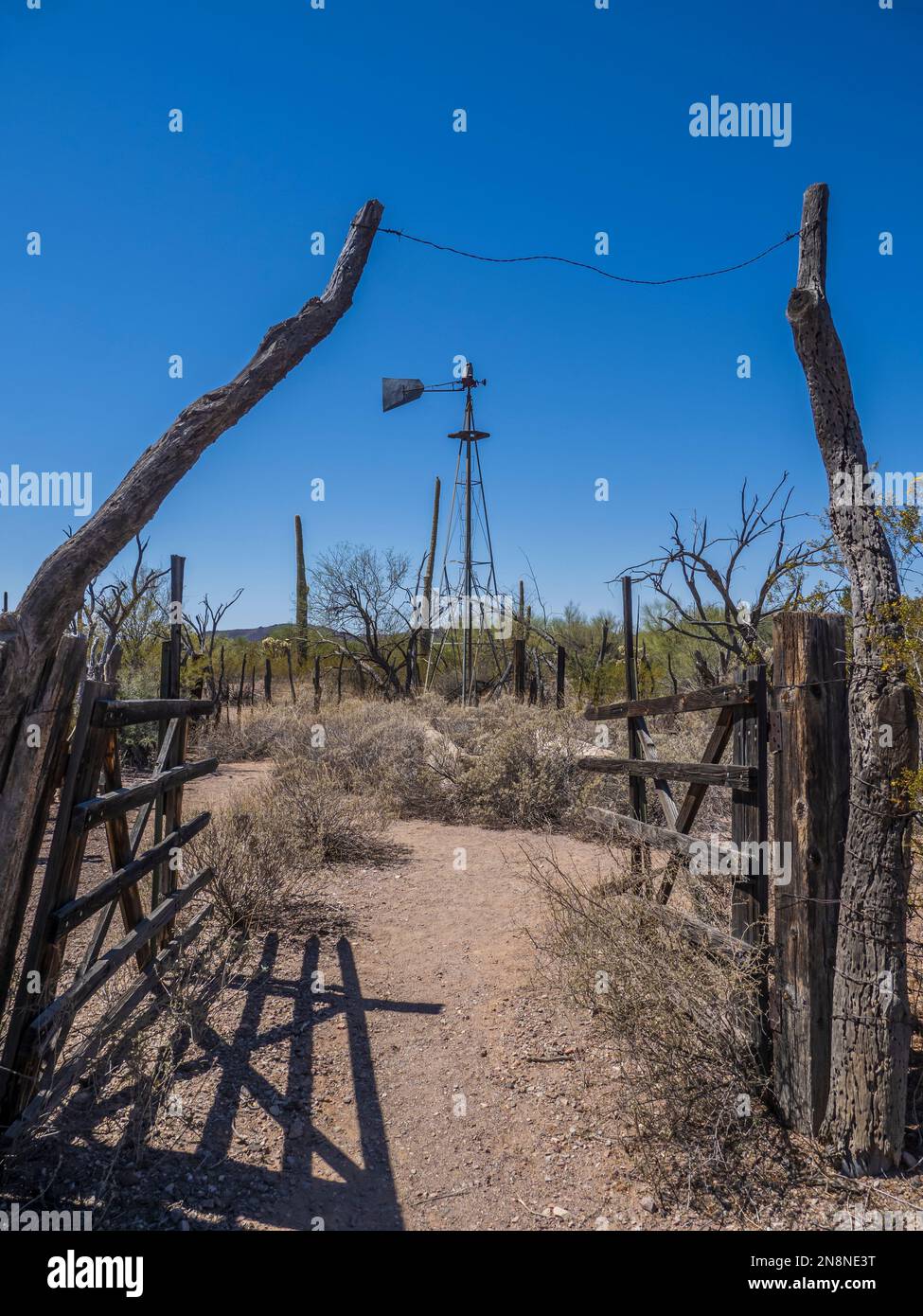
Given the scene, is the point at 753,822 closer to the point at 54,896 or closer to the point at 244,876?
the point at 54,896

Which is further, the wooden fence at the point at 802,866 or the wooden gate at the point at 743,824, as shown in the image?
the wooden gate at the point at 743,824

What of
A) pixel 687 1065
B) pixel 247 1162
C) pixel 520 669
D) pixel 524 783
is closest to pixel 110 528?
pixel 247 1162

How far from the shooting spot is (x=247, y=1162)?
3.31 m

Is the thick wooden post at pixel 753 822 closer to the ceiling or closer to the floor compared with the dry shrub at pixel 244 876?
closer to the ceiling

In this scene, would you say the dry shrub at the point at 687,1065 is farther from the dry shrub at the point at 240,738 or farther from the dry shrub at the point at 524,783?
the dry shrub at the point at 240,738

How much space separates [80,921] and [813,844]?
286 cm

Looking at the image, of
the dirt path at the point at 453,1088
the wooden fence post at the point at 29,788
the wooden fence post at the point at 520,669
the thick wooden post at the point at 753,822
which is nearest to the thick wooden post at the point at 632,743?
the dirt path at the point at 453,1088

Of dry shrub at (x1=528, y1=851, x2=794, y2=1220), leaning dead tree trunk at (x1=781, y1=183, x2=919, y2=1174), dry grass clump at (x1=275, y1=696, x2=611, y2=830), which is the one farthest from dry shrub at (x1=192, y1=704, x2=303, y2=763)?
leaning dead tree trunk at (x1=781, y1=183, x2=919, y2=1174)

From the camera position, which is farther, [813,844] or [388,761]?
[388,761]

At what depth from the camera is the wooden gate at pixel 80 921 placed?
2938 mm

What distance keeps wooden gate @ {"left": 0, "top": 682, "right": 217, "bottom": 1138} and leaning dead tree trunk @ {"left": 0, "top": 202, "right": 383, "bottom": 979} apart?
21 centimetres
